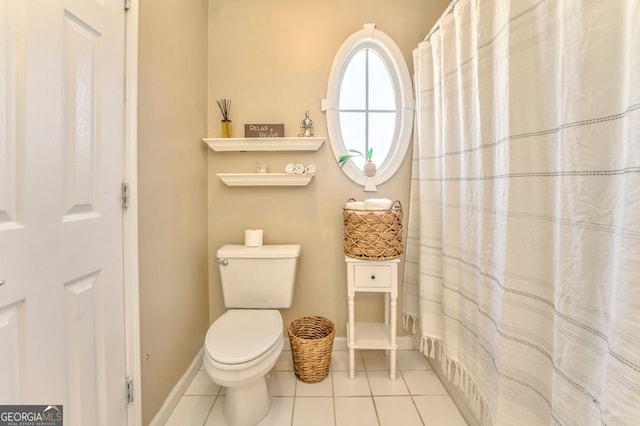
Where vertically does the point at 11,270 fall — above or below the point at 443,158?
below

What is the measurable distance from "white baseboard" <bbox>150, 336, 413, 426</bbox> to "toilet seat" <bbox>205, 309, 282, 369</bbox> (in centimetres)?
41

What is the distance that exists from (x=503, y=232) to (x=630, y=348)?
443 millimetres

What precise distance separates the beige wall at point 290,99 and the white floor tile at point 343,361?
349mm

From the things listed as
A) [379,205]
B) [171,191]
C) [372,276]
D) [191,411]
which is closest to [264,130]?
[171,191]

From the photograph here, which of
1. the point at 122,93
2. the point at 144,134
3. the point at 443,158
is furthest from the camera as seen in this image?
the point at 443,158

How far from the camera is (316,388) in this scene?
156 centimetres

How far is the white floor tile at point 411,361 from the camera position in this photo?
1766mm

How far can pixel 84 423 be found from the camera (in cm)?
89

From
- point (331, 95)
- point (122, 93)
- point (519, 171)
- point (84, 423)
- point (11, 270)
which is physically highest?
point (331, 95)

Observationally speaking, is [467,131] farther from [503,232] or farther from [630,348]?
[630,348]

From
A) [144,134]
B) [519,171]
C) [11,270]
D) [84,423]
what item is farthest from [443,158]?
[84,423]

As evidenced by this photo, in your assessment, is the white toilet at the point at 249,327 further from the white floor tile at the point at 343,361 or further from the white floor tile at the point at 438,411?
the white floor tile at the point at 438,411

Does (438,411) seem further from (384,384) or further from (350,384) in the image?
(350,384)

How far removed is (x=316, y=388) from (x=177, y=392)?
75 cm
